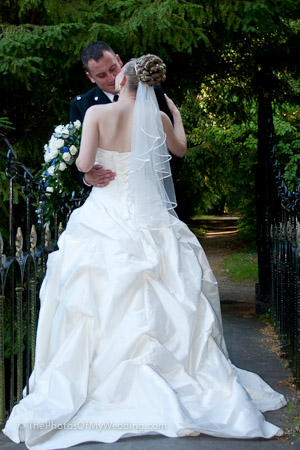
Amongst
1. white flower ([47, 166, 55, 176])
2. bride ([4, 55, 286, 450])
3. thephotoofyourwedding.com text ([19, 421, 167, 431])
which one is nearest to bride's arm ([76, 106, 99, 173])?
bride ([4, 55, 286, 450])

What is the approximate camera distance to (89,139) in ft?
13.7

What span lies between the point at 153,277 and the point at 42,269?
910mm

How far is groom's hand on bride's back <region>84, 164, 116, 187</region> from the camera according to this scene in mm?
4340

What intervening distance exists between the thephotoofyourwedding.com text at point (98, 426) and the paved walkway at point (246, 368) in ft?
0.19

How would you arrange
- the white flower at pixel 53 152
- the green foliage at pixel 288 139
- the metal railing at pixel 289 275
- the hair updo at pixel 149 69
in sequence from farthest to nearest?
the green foliage at pixel 288 139
the white flower at pixel 53 152
the metal railing at pixel 289 275
the hair updo at pixel 149 69

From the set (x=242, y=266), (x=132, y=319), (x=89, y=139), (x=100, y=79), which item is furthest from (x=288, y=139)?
(x=132, y=319)

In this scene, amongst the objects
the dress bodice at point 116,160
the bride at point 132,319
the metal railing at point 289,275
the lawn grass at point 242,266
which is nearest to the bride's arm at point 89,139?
the bride at point 132,319

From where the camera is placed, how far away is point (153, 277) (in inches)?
160

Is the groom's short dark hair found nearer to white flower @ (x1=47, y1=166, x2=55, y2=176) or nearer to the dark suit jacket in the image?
the dark suit jacket

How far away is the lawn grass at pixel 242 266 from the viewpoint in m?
13.9

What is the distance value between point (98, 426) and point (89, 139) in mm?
1795

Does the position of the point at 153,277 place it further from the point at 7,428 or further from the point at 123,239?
the point at 7,428

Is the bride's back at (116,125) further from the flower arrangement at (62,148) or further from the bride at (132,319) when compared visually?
the flower arrangement at (62,148)

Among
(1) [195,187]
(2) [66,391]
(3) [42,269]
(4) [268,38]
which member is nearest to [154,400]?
(2) [66,391]
